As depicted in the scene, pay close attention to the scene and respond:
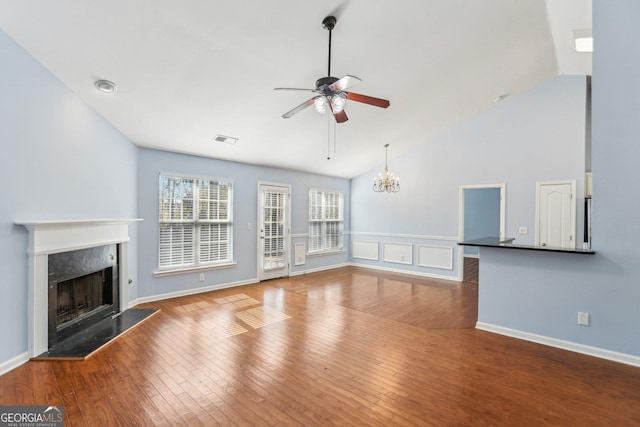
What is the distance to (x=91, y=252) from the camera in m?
3.52

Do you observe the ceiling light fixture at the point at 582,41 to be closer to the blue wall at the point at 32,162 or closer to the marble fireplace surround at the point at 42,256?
the blue wall at the point at 32,162

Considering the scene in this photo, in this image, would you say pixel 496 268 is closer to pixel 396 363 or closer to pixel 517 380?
pixel 517 380

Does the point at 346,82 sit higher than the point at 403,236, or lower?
higher

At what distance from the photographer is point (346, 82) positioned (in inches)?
89.1

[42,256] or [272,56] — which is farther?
[272,56]

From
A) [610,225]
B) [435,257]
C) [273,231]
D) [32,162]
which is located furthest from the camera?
[435,257]

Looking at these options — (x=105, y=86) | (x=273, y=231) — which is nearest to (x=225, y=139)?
(x=105, y=86)

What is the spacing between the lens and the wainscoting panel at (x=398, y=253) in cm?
697

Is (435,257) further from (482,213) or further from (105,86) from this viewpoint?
(105,86)

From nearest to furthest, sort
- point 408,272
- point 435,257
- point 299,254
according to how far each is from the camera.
Answer: point 435,257, point 299,254, point 408,272

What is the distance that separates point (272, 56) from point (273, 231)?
3960 millimetres

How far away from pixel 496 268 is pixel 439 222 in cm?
302

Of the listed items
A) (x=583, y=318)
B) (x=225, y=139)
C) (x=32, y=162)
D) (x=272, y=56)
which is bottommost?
(x=583, y=318)

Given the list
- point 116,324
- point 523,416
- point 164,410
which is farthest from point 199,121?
point 523,416
